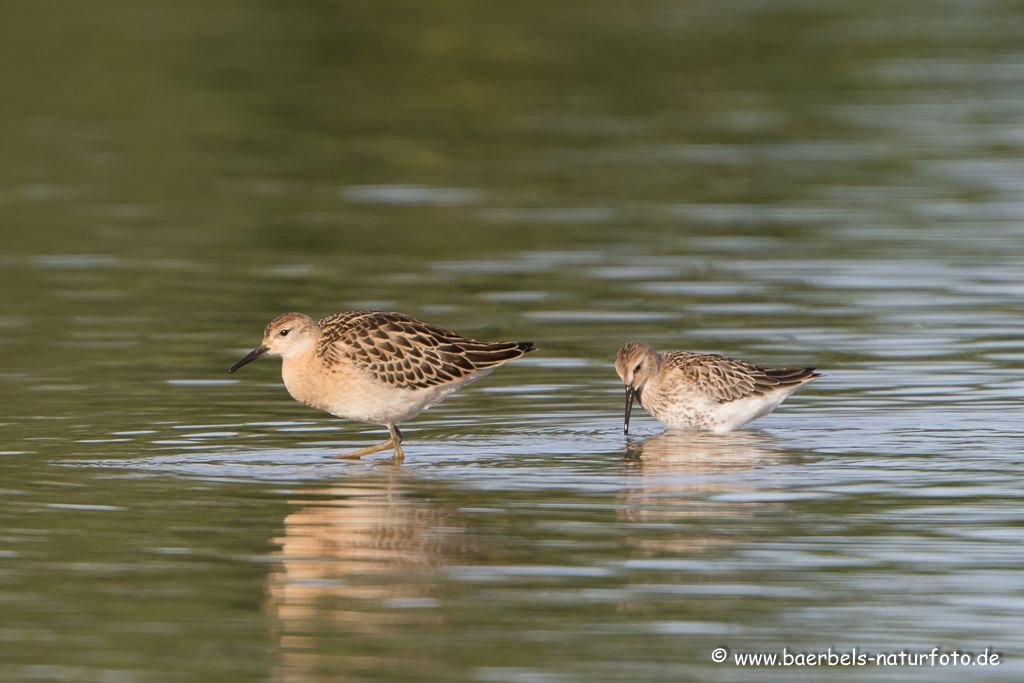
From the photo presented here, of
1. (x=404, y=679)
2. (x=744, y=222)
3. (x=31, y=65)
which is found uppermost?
(x=31, y=65)

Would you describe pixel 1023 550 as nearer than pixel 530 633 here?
No

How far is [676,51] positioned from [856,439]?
3031cm

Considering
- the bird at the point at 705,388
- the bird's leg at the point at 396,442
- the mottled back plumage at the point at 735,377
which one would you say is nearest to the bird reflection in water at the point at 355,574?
the bird's leg at the point at 396,442

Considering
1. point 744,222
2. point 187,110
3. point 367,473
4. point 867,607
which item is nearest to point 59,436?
point 367,473

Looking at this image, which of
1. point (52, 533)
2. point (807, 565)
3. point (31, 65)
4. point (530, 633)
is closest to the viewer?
point (530, 633)

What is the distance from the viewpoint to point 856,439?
14.8m

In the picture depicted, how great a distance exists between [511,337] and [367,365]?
14.3 ft

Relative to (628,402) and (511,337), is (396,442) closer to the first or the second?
(628,402)

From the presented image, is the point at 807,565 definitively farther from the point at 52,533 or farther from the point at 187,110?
the point at 187,110

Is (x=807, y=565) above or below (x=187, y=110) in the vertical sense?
below

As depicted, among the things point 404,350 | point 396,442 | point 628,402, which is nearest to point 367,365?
point 404,350

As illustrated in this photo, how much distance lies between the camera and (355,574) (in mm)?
11078

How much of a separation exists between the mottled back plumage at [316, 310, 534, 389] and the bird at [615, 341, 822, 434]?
1.17m

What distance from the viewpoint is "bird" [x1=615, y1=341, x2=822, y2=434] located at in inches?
617
